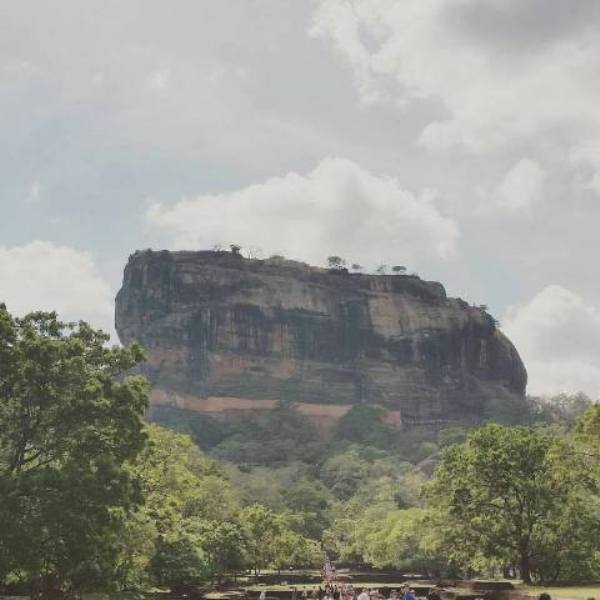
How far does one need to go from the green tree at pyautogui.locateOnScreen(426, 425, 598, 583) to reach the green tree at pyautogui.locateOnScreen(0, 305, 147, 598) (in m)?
23.8

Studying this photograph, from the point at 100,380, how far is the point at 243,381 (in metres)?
169

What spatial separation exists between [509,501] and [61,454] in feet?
93.2

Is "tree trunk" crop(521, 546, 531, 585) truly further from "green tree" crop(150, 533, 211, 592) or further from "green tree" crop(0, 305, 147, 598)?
"green tree" crop(0, 305, 147, 598)

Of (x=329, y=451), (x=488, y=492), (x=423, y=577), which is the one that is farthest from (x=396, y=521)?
(x=329, y=451)

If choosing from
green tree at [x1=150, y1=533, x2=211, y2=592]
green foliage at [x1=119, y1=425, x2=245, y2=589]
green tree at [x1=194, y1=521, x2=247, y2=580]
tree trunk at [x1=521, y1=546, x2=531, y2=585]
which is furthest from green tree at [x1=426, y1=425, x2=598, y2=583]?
green tree at [x1=194, y1=521, x2=247, y2=580]

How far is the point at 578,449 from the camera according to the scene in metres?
39.6

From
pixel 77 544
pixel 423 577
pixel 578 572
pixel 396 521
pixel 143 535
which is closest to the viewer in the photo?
pixel 77 544

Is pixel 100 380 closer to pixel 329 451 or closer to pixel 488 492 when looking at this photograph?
pixel 488 492

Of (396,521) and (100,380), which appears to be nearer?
(100,380)

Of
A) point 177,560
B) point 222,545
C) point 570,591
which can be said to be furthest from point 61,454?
point 222,545

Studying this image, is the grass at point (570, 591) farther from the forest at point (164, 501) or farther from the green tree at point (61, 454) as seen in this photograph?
the green tree at point (61, 454)

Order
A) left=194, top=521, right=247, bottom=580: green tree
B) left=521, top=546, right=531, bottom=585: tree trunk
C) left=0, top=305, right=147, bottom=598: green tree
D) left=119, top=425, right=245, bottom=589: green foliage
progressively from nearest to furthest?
left=0, top=305, right=147, bottom=598: green tree, left=119, top=425, right=245, bottom=589: green foliage, left=521, top=546, right=531, bottom=585: tree trunk, left=194, top=521, right=247, bottom=580: green tree

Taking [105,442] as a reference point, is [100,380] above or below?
above

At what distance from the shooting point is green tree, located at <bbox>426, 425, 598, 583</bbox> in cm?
4559
